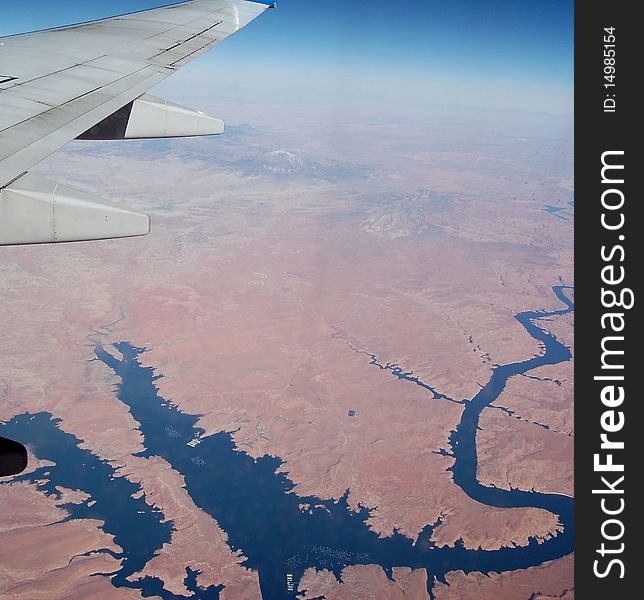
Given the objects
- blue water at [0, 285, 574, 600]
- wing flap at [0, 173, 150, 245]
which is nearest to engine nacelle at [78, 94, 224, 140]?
wing flap at [0, 173, 150, 245]

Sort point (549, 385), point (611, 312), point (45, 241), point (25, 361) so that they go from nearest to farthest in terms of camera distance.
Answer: point (45, 241) → point (611, 312) → point (25, 361) → point (549, 385)

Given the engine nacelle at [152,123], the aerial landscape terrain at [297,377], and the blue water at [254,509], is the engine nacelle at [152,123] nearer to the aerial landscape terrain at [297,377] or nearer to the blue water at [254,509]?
the aerial landscape terrain at [297,377]

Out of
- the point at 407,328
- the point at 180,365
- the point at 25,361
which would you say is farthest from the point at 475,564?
the point at 25,361

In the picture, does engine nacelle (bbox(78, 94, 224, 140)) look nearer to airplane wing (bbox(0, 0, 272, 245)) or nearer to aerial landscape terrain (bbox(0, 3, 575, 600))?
airplane wing (bbox(0, 0, 272, 245))

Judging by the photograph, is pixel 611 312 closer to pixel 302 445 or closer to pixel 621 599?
pixel 621 599

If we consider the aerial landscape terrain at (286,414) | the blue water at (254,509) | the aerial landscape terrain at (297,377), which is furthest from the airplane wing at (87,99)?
the blue water at (254,509)

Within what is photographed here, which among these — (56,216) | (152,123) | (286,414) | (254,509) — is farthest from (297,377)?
(56,216)

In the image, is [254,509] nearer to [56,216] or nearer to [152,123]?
[152,123]
